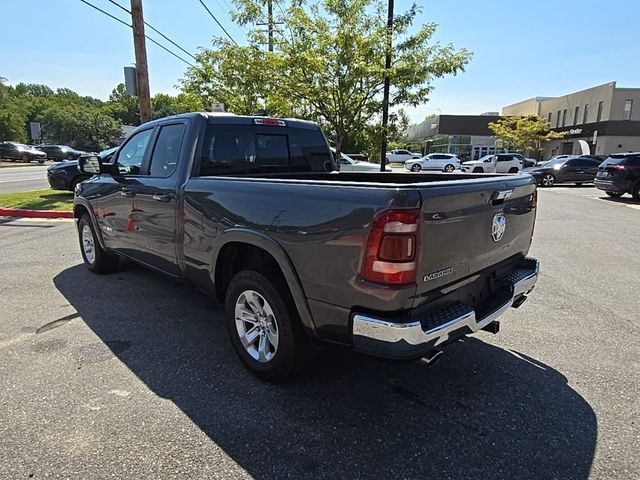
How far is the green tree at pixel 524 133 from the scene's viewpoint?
144ft

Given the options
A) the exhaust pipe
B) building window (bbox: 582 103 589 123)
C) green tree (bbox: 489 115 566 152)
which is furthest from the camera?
building window (bbox: 582 103 589 123)

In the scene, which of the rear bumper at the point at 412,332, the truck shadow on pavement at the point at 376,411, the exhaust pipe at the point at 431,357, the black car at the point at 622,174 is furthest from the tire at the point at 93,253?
the black car at the point at 622,174

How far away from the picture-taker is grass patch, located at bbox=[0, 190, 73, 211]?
435 inches

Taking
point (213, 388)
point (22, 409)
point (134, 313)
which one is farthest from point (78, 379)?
point (134, 313)

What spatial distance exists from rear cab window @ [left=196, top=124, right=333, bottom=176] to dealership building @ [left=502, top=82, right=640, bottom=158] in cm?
4012

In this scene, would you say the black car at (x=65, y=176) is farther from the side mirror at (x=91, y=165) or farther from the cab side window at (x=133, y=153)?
the cab side window at (x=133, y=153)

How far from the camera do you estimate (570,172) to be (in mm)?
23469

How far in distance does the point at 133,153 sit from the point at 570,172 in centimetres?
2446

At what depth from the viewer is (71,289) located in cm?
520

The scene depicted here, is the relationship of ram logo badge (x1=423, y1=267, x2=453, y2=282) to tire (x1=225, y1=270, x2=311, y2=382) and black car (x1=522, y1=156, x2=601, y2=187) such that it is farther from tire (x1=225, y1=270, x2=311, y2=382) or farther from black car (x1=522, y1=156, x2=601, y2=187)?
black car (x1=522, y1=156, x2=601, y2=187)

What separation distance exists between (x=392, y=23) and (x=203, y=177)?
8924mm

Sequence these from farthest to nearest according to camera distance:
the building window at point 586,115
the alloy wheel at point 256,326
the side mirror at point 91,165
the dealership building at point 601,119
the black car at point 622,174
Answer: the building window at point 586,115, the dealership building at point 601,119, the black car at point 622,174, the side mirror at point 91,165, the alloy wheel at point 256,326

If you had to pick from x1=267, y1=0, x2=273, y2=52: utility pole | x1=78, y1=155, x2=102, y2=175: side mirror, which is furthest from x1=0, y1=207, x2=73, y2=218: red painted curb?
x1=267, y1=0, x2=273, y2=52: utility pole

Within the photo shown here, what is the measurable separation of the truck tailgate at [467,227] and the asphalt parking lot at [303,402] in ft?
3.01
